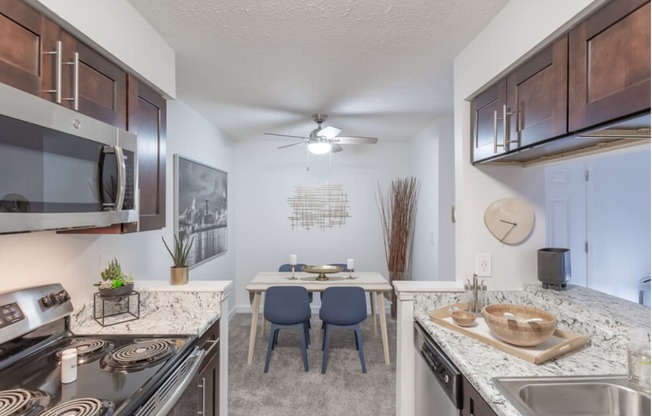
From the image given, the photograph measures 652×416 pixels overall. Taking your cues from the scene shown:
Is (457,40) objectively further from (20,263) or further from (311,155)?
(311,155)

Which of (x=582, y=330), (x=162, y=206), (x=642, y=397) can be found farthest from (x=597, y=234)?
(x=162, y=206)

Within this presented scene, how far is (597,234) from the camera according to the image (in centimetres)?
254

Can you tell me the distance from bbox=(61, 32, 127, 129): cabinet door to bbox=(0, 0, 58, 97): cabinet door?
0.23 ft

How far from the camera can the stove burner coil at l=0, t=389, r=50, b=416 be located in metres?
0.89

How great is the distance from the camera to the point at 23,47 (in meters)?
1.00

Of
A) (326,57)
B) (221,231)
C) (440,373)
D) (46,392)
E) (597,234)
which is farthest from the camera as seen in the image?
(221,231)

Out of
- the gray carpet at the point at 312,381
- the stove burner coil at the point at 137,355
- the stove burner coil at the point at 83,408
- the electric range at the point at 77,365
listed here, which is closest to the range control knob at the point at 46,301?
the electric range at the point at 77,365

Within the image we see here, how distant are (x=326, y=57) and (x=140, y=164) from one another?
1.19 m

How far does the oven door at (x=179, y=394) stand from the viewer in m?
1.08

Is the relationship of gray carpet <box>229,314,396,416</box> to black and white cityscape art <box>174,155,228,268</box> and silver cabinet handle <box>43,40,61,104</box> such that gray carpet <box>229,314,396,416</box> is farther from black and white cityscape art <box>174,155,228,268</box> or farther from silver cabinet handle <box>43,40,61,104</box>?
silver cabinet handle <box>43,40,61,104</box>

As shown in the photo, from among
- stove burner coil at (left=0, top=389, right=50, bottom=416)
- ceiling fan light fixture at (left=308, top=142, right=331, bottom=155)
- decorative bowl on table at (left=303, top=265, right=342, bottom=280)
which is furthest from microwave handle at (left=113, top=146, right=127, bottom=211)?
decorative bowl on table at (left=303, top=265, right=342, bottom=280)

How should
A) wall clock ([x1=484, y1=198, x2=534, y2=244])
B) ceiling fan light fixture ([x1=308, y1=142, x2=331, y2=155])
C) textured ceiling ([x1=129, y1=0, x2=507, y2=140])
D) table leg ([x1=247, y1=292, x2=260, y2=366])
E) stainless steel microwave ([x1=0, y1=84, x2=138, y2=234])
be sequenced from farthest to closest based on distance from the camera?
ceiling fan light fixture ([x1=308, y1=142, x2=331, y2=155]), table leg ([x1=247, y1=292, x2=260, y2=366]), wall clock ([x1=484, y1=198, x2=534, y2=244]), textured ceiling ([x1=129, y1=0, x2=507, y2=140]), stainless steel microwave ([x1=0, y1=84, x2=138, y2=234])

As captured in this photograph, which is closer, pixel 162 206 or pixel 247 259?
pixel 162 206

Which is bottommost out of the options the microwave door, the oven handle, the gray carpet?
the gray carpet
